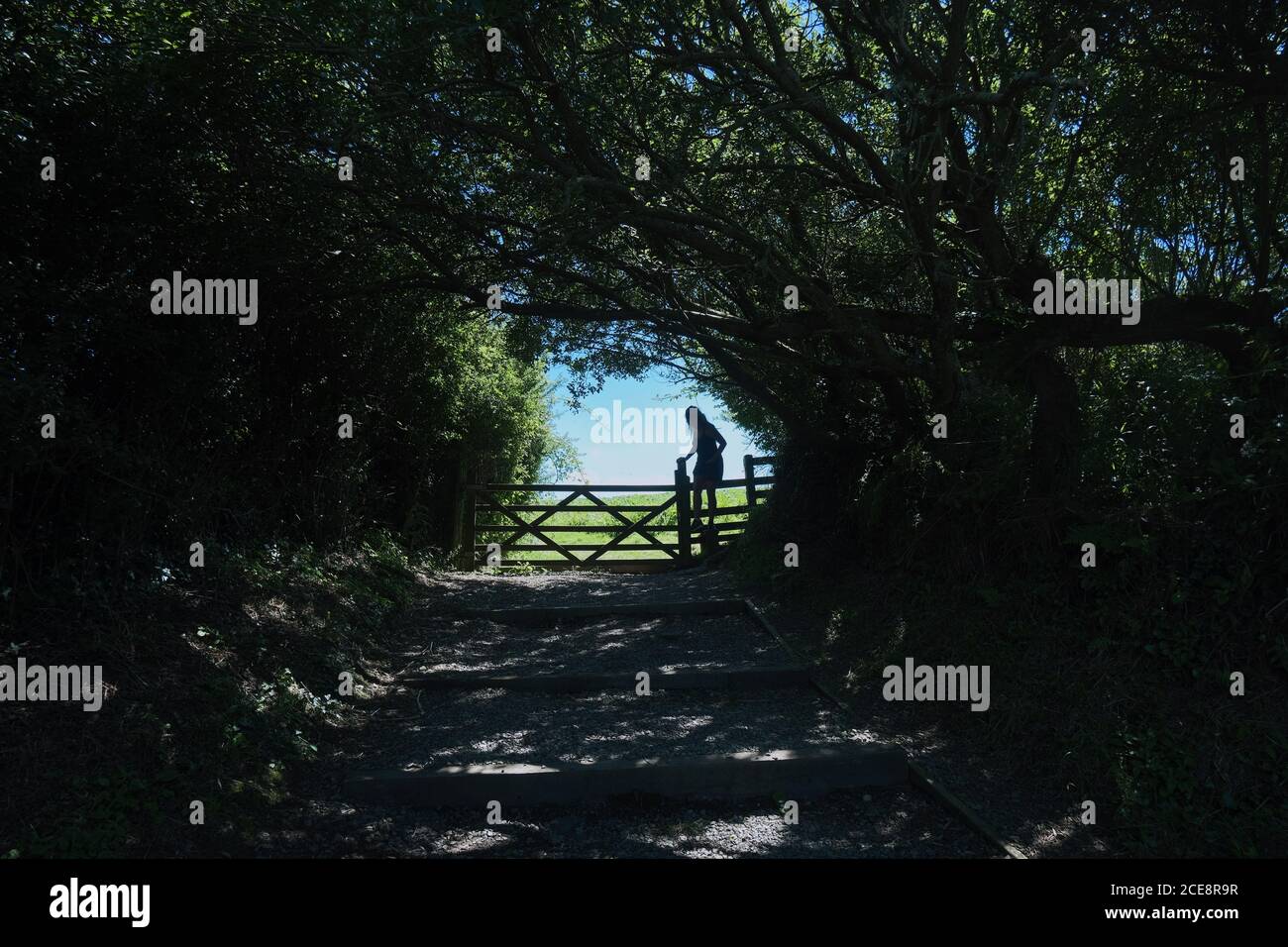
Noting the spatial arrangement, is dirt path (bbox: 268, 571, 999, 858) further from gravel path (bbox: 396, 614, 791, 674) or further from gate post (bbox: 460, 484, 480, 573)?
gate post (bbox: 460, 484, 480, 573)

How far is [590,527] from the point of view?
14.5m

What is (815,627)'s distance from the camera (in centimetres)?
773

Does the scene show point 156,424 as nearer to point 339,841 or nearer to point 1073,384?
point 339,841

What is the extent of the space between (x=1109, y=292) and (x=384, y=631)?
290 inches

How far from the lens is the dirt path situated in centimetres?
412

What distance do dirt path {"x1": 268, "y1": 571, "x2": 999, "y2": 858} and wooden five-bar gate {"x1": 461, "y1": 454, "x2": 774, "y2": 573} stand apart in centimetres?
583

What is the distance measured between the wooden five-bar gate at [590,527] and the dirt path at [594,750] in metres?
5.83

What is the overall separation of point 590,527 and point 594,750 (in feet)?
31.2

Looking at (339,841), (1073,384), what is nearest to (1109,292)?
(1073,384)

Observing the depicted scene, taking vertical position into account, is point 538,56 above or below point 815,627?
above
